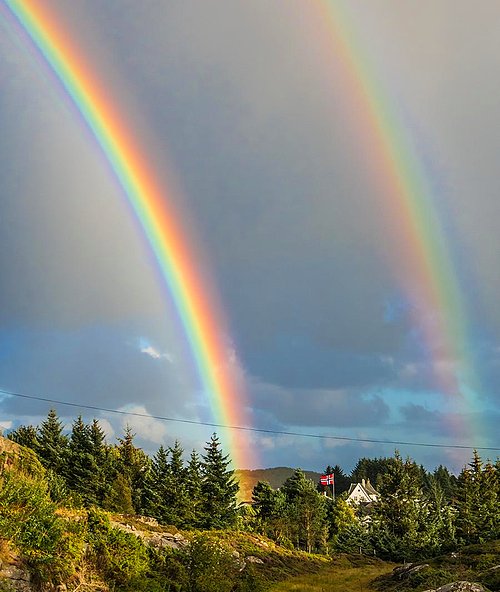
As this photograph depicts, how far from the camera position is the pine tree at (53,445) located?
53.5 meters

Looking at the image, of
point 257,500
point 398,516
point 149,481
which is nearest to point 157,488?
point 149,481

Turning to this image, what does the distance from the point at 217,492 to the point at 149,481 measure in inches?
263

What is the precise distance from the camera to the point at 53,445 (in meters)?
57.8

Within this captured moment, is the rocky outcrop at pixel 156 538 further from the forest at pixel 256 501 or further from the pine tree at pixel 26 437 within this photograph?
the pine tree at pixel 26 437

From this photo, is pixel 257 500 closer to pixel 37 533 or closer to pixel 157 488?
pixel 157 488

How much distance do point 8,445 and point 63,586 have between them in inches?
606

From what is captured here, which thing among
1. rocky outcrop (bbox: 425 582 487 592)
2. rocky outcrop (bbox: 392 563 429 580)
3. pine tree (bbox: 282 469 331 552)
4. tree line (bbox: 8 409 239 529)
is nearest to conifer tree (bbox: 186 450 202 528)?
tree line (bbox: 8 409 239 529)

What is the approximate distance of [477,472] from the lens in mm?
51906

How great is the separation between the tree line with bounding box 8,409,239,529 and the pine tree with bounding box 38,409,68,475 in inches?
3.9

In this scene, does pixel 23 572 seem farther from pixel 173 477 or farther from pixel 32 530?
pixel 173 477

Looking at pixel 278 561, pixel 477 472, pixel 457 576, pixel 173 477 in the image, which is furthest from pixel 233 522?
pixel 457 576

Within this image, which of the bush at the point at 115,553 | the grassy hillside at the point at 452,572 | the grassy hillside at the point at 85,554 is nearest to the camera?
the grassy hillside at the point at 85,554

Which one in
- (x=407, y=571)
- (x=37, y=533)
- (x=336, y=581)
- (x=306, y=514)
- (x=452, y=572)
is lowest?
(x=336, y=581)

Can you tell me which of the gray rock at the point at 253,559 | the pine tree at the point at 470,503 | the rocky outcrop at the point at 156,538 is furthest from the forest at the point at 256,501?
the rocky outcrop at the point at 156,538
